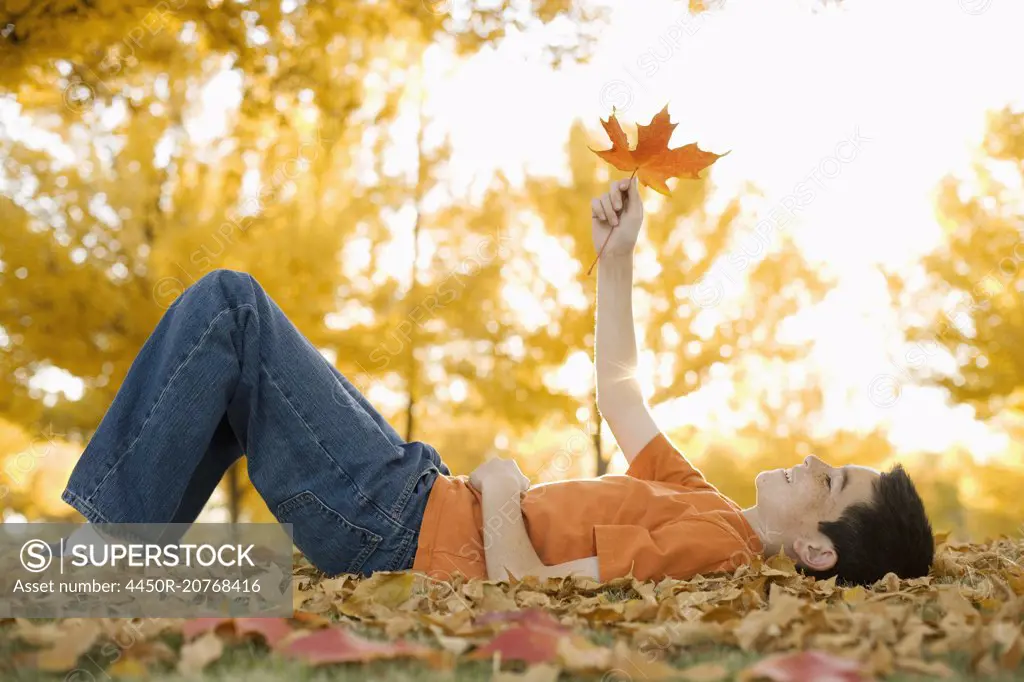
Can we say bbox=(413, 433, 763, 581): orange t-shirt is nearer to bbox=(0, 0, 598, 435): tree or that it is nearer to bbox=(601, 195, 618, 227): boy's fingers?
bbox=(601, 195, 618, 227): boy's fingers

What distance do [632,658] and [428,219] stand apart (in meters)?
6.49

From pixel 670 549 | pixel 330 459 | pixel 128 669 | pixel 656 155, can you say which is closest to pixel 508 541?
pixel 670 549

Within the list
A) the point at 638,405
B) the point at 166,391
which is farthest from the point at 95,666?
the point at 638,405

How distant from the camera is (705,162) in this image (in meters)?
2.46

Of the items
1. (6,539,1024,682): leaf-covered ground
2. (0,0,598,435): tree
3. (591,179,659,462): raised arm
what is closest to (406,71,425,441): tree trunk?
(0,0,598,435): tree

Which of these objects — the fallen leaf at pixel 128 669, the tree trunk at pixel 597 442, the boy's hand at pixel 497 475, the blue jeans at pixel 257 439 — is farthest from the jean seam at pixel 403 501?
the tree trunk at pixel 597 442

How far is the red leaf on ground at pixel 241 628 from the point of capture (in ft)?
4.42

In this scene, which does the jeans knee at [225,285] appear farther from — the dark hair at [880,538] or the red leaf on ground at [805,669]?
the dark hair at [880,538]

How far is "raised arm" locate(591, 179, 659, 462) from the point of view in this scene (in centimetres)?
264

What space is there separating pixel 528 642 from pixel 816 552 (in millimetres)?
1432

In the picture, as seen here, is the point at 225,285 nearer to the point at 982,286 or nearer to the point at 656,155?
the point at 656,155

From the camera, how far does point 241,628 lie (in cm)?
135

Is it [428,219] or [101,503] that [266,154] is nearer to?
[428,219]

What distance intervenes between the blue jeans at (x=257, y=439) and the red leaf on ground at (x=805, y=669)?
1.27 meters
